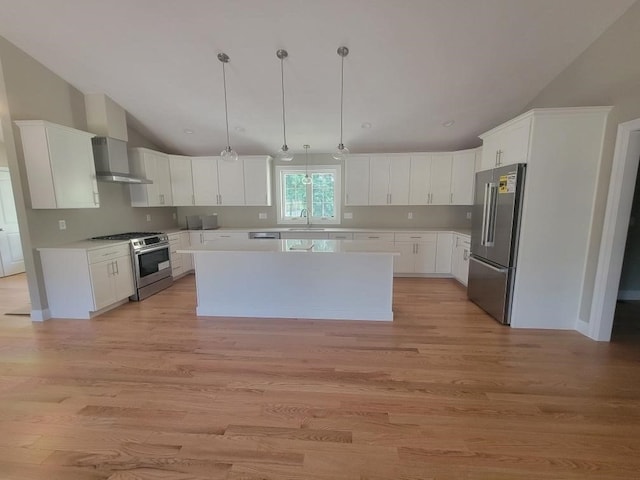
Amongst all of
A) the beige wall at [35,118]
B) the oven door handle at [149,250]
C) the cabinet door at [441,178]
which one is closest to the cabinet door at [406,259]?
the cabinet door at [441,178]

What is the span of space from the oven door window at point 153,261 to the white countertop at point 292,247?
55.2 inches

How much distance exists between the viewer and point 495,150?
3.38 m

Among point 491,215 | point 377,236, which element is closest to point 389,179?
point 377,236

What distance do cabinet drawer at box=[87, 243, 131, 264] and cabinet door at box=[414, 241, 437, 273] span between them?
4.78m

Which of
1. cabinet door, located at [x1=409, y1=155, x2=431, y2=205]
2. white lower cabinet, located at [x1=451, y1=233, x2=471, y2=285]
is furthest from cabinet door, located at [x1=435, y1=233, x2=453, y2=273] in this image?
cabinet door, located at [x1=409, y1=155, x2=431, y2=205]

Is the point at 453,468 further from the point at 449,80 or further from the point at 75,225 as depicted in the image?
the point at 75,225

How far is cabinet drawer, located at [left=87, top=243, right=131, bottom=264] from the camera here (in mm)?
3430

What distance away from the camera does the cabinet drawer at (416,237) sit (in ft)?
16.6

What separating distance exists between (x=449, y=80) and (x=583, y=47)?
4.26 feet

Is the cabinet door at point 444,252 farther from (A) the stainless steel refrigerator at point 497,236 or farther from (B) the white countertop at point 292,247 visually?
(B) the white countertop at point 292,247

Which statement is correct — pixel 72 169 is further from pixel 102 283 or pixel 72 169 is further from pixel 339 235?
pixel 339 235

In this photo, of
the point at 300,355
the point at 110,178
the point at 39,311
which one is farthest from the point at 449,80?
the point at 39,311

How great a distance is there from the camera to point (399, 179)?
5262 millimetres

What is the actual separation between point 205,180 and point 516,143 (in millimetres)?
5150
